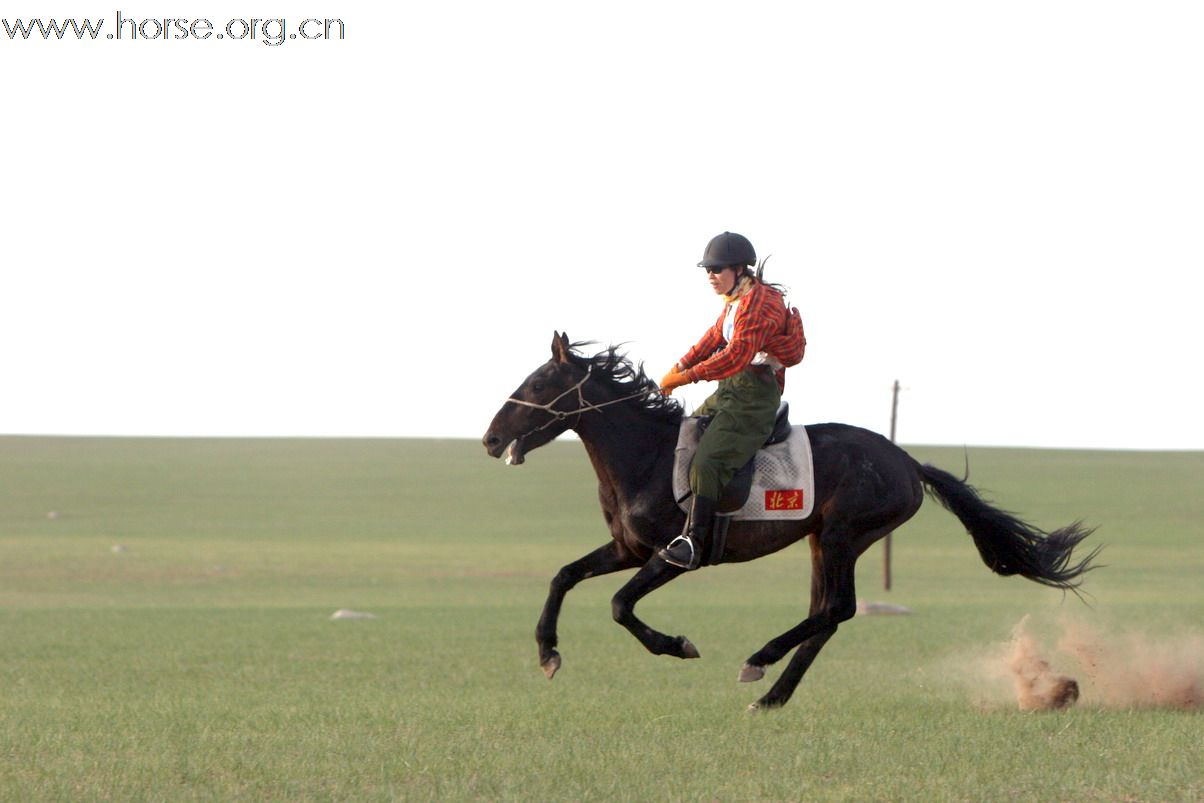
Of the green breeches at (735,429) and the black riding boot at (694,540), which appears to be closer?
the black riding boot at (694,540)

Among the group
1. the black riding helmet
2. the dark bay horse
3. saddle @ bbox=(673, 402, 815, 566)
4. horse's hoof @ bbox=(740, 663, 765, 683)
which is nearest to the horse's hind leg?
the dark bay horse

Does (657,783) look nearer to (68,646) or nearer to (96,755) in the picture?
(96,755)

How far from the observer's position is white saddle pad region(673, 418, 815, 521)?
428 inches

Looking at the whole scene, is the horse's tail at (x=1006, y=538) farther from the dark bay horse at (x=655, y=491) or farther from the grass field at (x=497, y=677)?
the grass field at (x=497, y=677)

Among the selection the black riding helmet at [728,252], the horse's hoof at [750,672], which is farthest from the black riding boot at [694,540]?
the black riding helmet at [728,252]

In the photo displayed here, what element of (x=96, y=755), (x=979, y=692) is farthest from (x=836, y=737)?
(x=979, y=692)

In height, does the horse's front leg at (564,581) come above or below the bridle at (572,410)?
below

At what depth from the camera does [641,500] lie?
1085 centimetres

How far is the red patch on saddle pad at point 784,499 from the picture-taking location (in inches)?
431

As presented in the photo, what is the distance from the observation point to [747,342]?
10664mm

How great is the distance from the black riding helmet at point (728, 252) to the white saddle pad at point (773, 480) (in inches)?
44.8

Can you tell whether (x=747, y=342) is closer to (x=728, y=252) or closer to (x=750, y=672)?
(x=728, y=252)

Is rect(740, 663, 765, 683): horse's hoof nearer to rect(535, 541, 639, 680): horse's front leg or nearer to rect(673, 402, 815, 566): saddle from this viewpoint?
rect(673, 402, 815, 566): saddle

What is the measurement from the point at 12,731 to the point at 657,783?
17.0 ft
